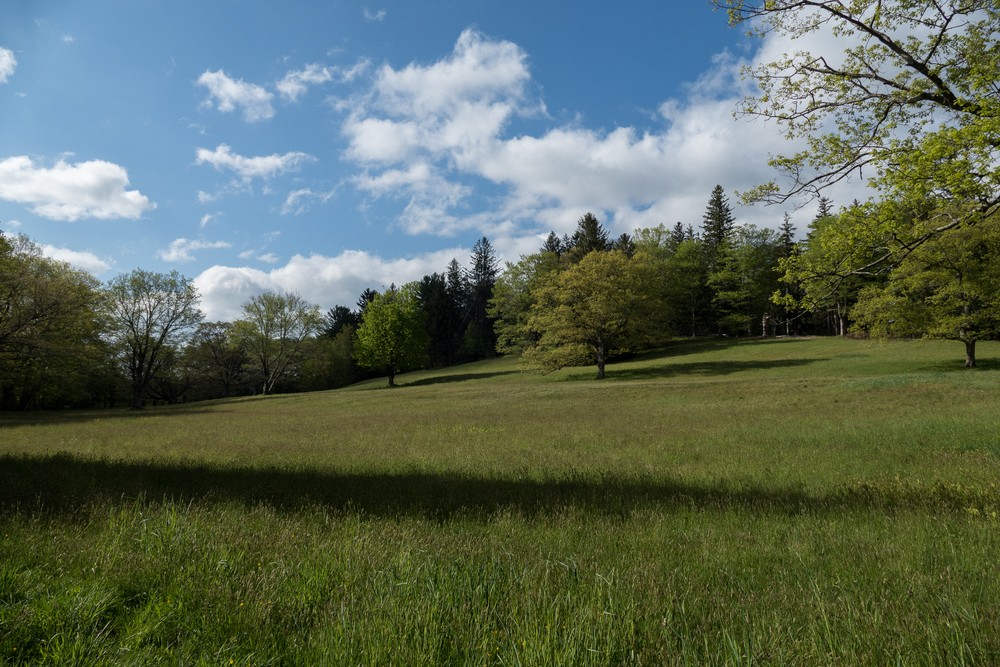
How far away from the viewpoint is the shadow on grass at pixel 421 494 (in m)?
6.48

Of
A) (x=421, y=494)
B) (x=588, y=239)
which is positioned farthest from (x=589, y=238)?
(x=421, y=494)

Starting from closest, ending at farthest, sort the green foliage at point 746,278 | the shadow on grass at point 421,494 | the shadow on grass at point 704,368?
→ 1. the shadow on grass at point 421,494
2. the shadow on grass at point 704,368
3. the green foliage at point 746,278

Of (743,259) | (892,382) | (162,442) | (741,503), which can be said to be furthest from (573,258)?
(741,503)

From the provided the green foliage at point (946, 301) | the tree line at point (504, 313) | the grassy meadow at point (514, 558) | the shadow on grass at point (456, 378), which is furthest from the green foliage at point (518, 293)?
the grassy meadow at point (514, 558)

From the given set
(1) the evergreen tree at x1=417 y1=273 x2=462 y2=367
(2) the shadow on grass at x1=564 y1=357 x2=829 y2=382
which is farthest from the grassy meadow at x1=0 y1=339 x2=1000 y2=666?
(1) the evergreen tree at x1=417 y1=273 x2=462 y2=367

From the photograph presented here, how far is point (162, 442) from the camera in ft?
55.9

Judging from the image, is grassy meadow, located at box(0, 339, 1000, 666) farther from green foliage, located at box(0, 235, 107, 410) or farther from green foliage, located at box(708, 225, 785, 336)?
green foliage, located at box(708, 225, 785, 336)

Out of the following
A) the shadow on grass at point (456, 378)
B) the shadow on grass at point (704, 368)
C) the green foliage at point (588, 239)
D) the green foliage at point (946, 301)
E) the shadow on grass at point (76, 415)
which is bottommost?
the shadow on grass at point (456, 378)

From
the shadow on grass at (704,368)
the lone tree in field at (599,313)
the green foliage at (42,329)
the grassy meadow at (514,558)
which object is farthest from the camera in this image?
the lone tree in field at (599,313)

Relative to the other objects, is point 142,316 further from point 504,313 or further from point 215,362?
point 504,313

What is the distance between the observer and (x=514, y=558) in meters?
4.27

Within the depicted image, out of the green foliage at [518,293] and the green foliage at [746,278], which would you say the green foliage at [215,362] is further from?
the green foliage at [746,278]

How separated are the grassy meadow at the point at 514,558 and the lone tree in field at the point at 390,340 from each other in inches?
2126

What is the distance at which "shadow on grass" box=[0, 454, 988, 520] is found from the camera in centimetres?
648
